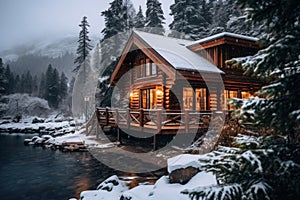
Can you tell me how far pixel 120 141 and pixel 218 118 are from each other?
8310 mm

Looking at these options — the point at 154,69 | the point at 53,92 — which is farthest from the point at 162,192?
the point at 53,92

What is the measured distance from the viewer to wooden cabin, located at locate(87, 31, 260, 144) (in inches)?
515

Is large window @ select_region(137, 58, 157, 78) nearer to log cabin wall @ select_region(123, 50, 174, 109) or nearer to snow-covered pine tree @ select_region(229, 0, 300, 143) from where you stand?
log cabin wall @ select_region(123, 50, 174, 109)

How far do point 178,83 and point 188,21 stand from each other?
20.0 meters

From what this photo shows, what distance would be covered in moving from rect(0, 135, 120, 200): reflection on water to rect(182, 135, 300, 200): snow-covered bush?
7.93 meters

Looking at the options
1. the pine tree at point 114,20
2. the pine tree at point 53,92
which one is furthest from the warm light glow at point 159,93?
the pine tree at point 53,92

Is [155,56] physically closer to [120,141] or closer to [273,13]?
[120,141]

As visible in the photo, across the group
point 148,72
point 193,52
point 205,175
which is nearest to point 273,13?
point 205,175

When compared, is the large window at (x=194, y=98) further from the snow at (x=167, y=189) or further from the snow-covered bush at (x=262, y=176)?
the snow-covered bush at (x=262, y=176)

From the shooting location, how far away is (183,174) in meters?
7.04

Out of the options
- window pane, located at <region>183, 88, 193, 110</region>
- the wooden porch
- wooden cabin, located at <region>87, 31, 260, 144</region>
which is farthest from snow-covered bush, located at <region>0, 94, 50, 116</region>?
window pane, located at <region>183, 88, 193, 110</region>

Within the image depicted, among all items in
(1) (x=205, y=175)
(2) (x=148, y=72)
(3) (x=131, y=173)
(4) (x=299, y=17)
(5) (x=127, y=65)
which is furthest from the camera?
(5) (x=127, y=65)

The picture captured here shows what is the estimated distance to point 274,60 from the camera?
2941mm

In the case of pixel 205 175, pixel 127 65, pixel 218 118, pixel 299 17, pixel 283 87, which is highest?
pixel 127 65
